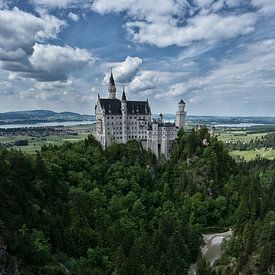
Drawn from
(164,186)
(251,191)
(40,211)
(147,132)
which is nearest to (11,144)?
(147,132)

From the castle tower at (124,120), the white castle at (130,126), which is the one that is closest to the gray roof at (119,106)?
the white castle at (130,126)

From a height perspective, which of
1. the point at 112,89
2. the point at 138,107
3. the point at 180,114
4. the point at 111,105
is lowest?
the point at 180,114

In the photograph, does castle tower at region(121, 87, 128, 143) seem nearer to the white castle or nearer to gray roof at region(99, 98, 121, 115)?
the white castle

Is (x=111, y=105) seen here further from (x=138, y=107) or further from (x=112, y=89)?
(x=138, y=107)

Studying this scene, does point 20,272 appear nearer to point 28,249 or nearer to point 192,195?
point 28,249

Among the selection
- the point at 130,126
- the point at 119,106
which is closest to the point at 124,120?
the point at 130,126
